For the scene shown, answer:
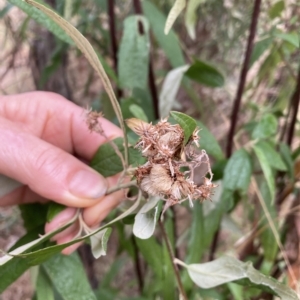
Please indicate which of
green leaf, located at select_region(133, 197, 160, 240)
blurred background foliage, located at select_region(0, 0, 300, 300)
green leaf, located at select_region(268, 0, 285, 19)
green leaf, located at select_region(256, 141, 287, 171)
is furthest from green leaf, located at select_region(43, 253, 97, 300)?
green leaf, located at select_region(268, 0, 285, 19)

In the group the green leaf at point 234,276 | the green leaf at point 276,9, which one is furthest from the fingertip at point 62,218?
the green leaf at point 276,9

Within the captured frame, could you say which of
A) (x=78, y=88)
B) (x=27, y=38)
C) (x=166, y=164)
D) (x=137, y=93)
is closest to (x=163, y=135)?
(x=166, y=164)

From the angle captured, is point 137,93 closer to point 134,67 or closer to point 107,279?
point 134,67

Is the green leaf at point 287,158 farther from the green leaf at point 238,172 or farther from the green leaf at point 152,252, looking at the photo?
the green leaf at point 152,252

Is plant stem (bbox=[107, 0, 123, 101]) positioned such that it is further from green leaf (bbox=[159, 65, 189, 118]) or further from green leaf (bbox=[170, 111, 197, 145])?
green leaf (bbox=[170, 111, 197, 145])

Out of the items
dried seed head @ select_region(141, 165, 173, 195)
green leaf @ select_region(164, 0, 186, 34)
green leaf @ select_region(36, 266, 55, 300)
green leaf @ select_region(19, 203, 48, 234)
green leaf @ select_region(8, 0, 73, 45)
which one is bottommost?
green leaf @ select_region(36, 266, 55, 300)

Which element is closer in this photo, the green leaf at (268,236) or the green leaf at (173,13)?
the green leaf at (173,13)

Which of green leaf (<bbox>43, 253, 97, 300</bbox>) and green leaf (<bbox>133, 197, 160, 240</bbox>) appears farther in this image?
green leaf (<bbox>43, 253, 97, 300</bbox>)
